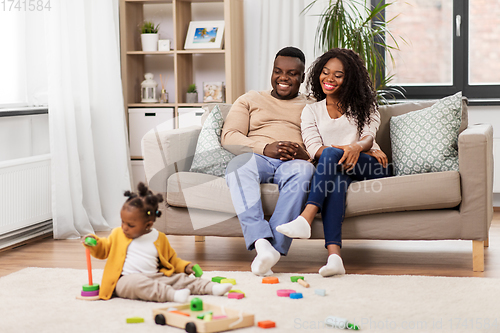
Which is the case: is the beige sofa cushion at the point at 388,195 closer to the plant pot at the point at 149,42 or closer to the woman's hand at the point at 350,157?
the woman's hand at the point at 350,157

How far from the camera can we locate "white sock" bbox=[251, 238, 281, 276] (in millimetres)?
2281

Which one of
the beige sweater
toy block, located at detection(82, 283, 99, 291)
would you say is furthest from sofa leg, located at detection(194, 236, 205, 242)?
toy block, located at detection(82, 283, 99, 291)

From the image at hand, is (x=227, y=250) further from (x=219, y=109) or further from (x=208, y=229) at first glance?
(x=219, y=109)

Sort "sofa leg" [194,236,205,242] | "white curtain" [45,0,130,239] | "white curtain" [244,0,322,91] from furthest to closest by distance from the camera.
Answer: "white curtain" [244,0,322,91]
"white curtain" [45,0,130,239]
"sofa leg" [194,236,205,242]

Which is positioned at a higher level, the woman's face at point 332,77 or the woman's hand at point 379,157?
the woman's face at point 332,77

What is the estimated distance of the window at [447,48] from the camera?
4.20 metres

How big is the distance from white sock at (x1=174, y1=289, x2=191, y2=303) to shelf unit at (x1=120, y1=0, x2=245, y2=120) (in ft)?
7.34

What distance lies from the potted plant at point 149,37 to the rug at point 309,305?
2161 millimetres

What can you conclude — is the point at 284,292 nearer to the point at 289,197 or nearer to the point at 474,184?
the point at 289,197

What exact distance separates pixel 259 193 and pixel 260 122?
0.51 metres

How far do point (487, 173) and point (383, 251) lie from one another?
68 centimetres

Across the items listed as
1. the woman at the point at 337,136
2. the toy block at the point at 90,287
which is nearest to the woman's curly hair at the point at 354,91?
the woman at the point at 337,136

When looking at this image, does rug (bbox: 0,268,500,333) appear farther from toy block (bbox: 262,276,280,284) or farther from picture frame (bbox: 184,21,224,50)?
picture frame (bbox: 184,21,224,50)

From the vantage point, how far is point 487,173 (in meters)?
2.45
